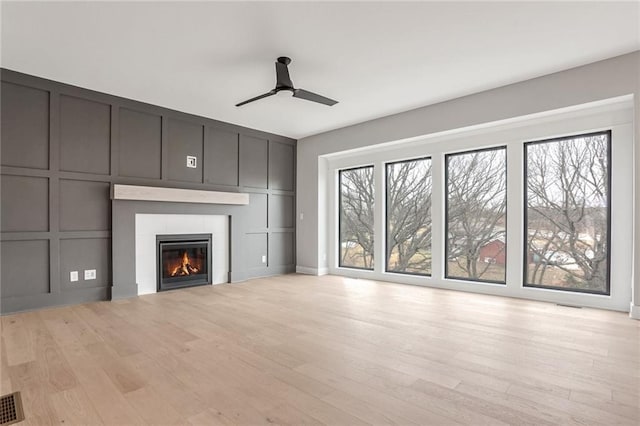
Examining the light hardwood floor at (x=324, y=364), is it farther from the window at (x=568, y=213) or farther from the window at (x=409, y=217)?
the window at (x=409, y=217)

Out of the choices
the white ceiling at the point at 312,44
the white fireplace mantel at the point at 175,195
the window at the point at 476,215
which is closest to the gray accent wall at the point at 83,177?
the white fireplace mantel at the point at 175,195

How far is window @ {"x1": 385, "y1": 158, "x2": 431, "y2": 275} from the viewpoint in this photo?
18.4 feet

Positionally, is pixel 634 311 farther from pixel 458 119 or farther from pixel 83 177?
pixel 83 177

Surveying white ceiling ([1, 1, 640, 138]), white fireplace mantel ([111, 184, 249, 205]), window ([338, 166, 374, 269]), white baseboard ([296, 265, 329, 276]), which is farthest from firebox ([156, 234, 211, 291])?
window ([338, 166, 374, 269])

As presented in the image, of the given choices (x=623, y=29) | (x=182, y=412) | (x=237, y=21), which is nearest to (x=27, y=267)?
(x=182, y=412)

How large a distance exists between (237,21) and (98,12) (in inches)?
43.9

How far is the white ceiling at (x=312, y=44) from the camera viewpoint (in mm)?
2807

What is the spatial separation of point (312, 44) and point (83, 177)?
3392 millimetres

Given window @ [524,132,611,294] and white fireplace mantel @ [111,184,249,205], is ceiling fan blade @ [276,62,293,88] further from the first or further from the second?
window @ [524,132,611,294]

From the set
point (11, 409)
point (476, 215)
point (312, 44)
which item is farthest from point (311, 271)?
point (11, 409)

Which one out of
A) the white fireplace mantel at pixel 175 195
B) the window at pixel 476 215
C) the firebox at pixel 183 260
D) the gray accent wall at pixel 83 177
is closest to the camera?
the gray accent wall at pixel 83 177

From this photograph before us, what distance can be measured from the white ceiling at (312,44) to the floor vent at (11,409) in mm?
2830

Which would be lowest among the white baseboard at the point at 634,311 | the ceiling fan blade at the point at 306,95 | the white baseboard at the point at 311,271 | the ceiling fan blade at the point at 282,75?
the white baseboard at the point at 311,271

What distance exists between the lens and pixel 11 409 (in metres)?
1.91
